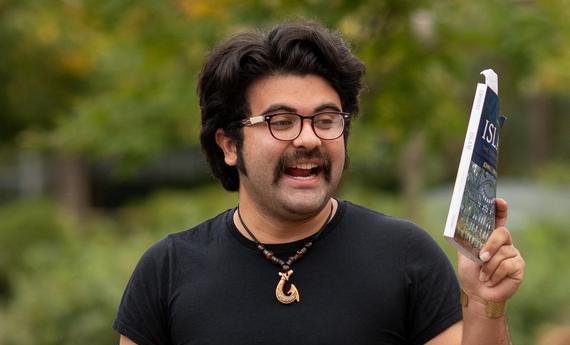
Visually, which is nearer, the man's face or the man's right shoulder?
the man's face

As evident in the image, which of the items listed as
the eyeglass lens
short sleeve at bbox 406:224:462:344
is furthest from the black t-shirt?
the eyeglass lens

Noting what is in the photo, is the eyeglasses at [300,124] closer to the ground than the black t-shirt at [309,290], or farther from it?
farther from it

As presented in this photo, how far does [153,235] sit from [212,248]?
26.2 ft

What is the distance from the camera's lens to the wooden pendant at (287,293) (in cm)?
251

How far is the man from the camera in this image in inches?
98.3

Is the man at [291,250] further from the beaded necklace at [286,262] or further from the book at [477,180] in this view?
the book at [477,180]

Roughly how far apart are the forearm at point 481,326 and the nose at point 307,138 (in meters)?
0.51

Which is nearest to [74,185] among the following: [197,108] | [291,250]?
[197,108]

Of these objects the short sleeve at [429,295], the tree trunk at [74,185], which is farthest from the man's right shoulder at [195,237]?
the tree trunk at [74,185]

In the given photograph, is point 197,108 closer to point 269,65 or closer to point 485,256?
point 269,65

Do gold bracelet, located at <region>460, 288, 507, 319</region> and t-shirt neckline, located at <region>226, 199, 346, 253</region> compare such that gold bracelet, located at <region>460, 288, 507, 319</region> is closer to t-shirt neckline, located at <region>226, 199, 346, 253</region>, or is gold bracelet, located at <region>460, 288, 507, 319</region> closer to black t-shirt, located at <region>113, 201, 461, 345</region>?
black t-shirt, located at <region>113, 201, 461, 345</region>

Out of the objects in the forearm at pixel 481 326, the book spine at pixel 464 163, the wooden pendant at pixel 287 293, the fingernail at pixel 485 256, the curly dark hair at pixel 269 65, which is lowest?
the forearm at pixel 481 326

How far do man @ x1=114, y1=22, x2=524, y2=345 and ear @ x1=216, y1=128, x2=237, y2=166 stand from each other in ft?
0.07

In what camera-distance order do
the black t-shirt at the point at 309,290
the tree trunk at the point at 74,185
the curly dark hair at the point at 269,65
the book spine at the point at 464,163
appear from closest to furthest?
the book spine at the point at 464,163 < the black t-shirt at the point at 309,290 < the curly dark hair at the point at 269,65 < the tree trunk at the point at 74,185
